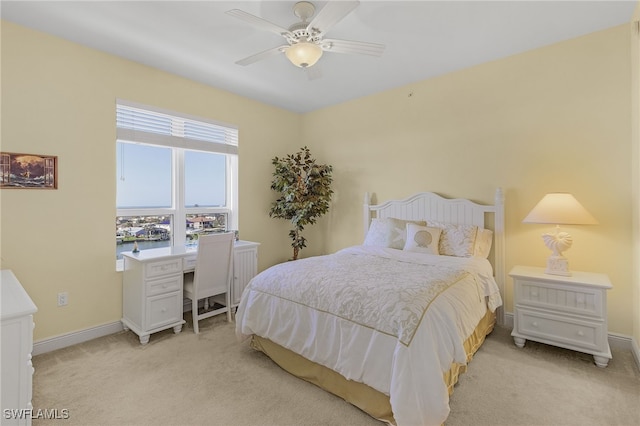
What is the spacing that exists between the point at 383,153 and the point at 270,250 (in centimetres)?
216

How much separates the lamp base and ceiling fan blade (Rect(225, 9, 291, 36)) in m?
2.81

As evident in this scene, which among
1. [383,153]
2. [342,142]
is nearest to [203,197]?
[342,142]

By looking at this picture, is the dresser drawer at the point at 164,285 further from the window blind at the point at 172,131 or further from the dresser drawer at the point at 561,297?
the dresser drawer at the point at 561,297

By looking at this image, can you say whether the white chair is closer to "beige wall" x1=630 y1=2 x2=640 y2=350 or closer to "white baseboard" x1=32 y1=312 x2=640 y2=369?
"white baseboard" x1=32 y1=312 x2=640 y2=369

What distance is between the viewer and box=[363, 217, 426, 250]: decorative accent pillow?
319cm

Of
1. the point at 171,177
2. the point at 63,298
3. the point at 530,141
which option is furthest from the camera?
the point at 171,177

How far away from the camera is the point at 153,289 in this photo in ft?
8.86

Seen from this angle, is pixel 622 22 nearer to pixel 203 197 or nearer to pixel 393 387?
pixel 393 387

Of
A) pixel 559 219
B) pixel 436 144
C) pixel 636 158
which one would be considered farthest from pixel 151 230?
pixel 636 158

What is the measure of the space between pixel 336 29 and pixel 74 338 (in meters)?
3.57

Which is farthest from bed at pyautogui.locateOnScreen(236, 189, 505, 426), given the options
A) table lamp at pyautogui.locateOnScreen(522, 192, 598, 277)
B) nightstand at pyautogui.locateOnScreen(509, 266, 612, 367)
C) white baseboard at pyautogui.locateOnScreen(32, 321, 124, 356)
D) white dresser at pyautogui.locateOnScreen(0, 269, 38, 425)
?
white baseboard at pyautogui.locateOnScreen(32, 321, 124, 356)

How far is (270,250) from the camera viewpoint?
175 inches

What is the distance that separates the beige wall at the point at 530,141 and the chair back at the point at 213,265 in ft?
6.91

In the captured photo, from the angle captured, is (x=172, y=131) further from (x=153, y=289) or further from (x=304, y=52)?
(x=304, y=52)
